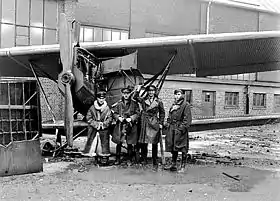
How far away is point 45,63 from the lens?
36.6ft

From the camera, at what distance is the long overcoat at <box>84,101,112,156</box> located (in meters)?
7.93

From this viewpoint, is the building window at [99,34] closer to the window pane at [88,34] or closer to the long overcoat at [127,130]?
the window pane at [88,34]

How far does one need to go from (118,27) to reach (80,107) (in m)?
15.1

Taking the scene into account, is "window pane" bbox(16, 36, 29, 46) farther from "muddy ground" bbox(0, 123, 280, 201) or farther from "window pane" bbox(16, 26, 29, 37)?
"muddy ground" bbox(0, 123, 280, 201)

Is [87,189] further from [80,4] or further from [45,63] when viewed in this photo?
[80,4]

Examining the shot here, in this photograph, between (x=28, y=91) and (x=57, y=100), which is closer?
(x=28, y=91)

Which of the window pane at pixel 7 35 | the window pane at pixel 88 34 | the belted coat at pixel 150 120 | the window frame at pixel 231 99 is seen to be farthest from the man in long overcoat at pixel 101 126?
the window frame at pixel 231 99

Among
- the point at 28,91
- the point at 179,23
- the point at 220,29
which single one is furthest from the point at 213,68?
the point at 220,29

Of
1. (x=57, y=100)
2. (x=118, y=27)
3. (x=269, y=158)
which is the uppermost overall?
(x=118, y=27)

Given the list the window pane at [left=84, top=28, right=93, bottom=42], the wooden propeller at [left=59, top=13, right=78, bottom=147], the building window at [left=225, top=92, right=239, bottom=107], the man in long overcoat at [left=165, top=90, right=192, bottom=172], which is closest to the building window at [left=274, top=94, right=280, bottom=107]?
the building window at [left=225, top=92, right=239, bottom=107]

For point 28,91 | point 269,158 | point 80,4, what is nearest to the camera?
point 28,91

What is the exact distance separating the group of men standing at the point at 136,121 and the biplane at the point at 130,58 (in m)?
Result: 0.74

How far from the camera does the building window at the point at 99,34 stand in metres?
22.5

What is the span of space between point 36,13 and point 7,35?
6.73ft
